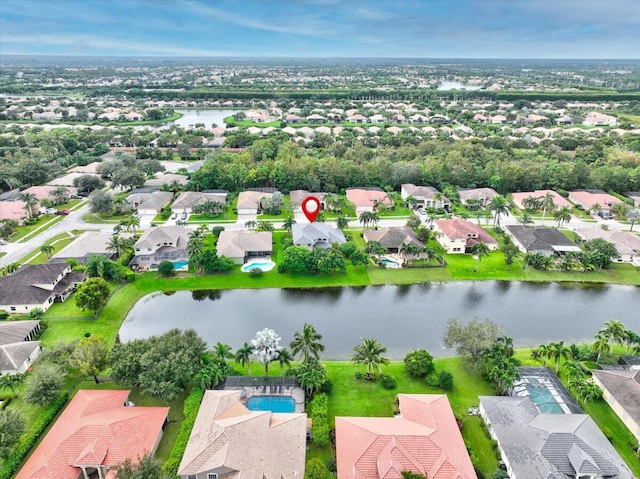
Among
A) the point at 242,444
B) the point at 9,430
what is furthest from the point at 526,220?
the point at 9,430

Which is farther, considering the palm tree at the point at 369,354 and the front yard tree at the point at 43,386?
the palm tree at the point at 369,354

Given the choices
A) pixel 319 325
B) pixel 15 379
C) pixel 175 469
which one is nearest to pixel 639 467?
pixel 319 325

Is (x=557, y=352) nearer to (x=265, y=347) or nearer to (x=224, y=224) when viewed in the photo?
(x=265, y=347)

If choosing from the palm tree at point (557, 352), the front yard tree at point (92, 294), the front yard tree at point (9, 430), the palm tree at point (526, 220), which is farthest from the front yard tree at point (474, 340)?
the palm tree at point (526, 220)

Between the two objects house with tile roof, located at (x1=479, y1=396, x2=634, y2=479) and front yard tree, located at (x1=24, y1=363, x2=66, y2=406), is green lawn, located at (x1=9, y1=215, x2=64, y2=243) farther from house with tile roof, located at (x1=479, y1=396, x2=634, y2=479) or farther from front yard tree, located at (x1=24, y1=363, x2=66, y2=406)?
house with tile roof, located at (x1=479, y1=396, x2=634, y2=479)

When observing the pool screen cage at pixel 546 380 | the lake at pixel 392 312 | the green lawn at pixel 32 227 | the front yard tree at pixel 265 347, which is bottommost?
the lake at pixel 392 312

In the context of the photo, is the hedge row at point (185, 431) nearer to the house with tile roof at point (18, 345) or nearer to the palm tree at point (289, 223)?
the house with tile roof at point (18, 345)

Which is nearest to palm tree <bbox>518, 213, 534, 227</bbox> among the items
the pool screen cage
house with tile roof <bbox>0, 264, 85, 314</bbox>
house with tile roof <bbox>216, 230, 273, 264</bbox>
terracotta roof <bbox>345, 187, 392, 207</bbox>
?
terracotta roof <bbox>345, 187, 392, 207</bbox>

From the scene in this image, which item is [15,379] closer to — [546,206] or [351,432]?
[351,432]
